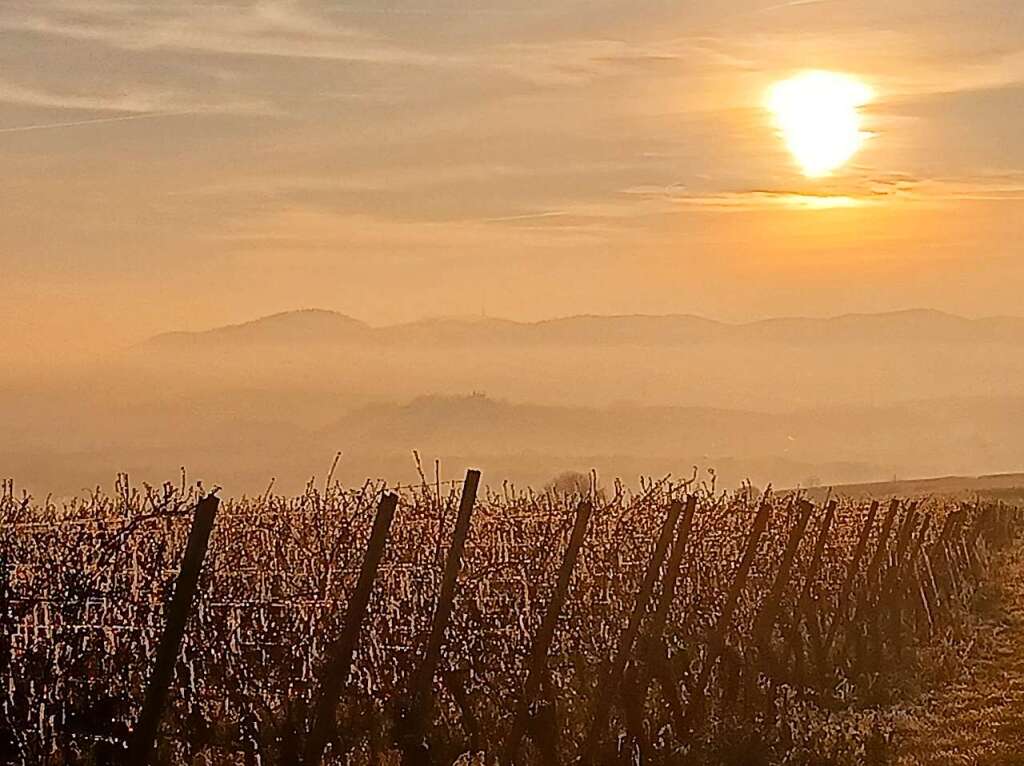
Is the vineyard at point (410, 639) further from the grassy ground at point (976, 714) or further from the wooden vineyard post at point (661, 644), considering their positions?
the grassy ground at point (976, 714)

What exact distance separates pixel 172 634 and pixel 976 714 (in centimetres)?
903

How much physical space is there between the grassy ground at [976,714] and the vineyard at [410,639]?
1.21ft

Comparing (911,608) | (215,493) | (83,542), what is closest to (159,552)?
(83,542)

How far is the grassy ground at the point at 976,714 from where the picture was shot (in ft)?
45.2

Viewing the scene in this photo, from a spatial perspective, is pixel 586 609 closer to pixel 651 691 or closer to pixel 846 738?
pixel 651 691

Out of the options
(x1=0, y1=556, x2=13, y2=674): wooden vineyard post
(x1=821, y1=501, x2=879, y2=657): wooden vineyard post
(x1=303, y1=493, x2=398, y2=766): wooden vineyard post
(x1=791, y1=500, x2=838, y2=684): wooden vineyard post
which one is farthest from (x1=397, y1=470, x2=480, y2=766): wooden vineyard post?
(x1=821, y1=501, x2=879, y2=657): wooden vineyard post

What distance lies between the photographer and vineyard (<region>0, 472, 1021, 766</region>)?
1242 cm

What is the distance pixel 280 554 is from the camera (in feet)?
50.7

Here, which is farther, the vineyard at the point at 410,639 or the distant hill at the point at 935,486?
the distant hill at the point at 935,486

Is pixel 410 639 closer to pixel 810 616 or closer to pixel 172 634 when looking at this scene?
pixel 810 616

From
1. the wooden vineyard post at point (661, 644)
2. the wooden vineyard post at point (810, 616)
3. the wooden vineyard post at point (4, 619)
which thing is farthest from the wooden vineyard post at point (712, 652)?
the wooden vineyard post at point (4, 619)

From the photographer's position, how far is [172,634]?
9211 millimetres

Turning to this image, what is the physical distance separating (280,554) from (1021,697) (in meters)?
7.09

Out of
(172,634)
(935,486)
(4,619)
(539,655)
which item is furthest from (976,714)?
(935,486)
